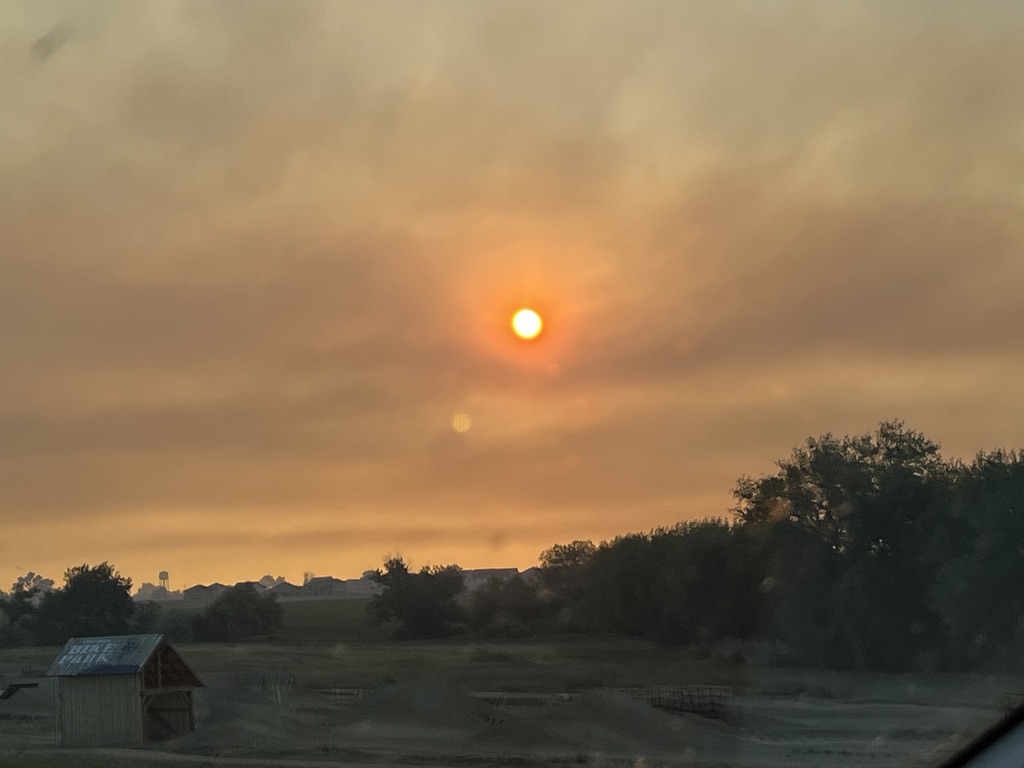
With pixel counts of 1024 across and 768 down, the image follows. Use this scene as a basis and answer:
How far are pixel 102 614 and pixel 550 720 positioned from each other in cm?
8615

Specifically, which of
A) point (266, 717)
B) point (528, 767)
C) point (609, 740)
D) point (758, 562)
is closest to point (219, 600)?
point (758, 562)

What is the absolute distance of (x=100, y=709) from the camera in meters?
55.6

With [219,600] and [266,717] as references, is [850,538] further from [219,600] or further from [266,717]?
[219,600]

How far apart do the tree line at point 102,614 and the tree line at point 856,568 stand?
48673 mm

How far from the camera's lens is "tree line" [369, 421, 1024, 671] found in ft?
242

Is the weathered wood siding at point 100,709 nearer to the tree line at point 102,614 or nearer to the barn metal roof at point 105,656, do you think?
the barn metal roof at point 105,656

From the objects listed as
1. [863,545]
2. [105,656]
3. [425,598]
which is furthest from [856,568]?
[425,598]

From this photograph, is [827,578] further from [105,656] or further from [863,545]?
[105,656]

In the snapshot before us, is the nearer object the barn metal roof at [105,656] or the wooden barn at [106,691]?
the wooden barn at [106,691]

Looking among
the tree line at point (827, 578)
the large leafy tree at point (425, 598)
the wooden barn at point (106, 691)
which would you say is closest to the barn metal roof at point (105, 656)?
the wooden barn at point (106, 691)

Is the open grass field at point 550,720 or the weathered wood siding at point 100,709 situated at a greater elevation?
the weathered wood siding at point 100,709

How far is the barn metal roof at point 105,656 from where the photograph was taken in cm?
5550

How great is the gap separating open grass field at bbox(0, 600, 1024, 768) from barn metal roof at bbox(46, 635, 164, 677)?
362 cm

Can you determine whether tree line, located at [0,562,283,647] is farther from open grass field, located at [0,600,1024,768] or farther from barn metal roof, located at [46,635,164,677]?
barn metal roof, located at [46,635,164,677]
